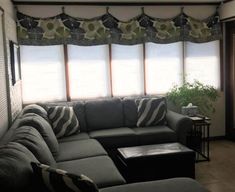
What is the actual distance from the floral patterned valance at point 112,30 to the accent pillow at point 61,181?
3.03 meters

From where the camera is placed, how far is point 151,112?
176 inches

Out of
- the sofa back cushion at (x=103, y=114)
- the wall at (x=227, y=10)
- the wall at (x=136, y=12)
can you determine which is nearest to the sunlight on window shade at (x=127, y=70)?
the sofa back cushion at (x=103, y=114)

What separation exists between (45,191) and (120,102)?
287 cm

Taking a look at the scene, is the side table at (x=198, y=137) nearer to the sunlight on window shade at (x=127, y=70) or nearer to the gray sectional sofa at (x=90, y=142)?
the gray sectional sofa at (x=90, y=142)

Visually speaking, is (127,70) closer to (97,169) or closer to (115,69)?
(115,69)

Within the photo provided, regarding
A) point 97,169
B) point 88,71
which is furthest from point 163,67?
point 97,169

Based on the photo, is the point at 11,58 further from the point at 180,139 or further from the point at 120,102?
the point at 180,139

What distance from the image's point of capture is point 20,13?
14.5 ft

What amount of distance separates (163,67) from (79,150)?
2338 millimetres

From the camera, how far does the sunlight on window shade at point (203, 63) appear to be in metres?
5.11

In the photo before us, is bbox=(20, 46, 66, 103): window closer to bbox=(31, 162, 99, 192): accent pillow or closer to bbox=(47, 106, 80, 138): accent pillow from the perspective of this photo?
bbox=(47, 106, 80, 138): accent pillow

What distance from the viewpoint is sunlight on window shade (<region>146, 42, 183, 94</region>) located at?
4961 mm

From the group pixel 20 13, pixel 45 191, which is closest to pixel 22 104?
pixel 20 13

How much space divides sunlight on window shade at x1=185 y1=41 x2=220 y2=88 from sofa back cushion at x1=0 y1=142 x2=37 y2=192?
3.70 metres
